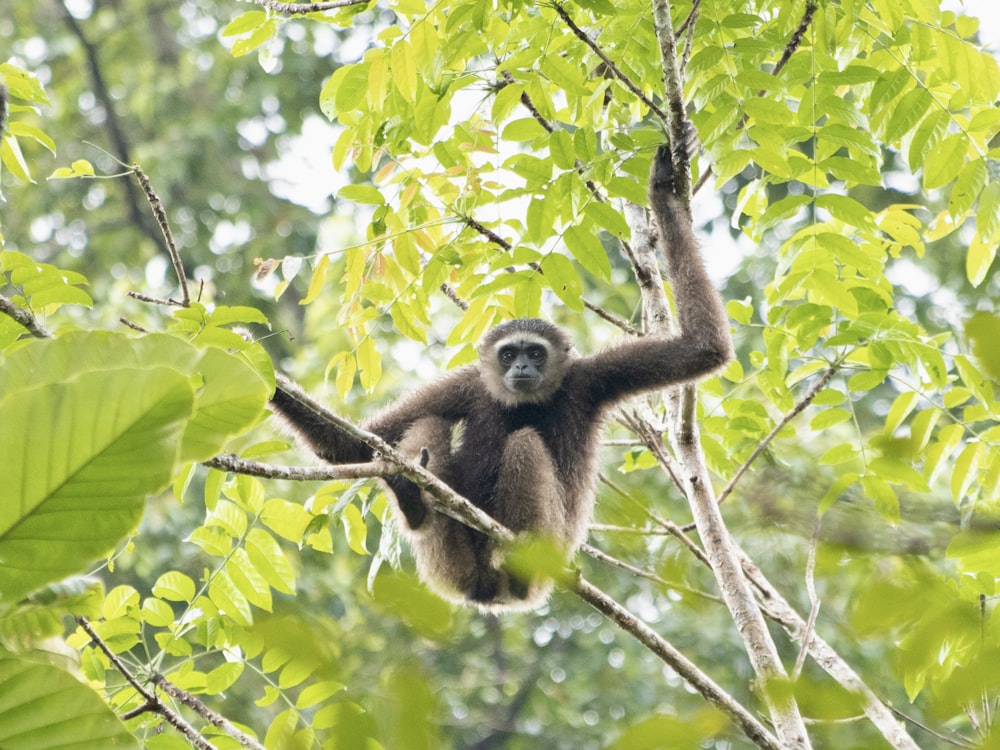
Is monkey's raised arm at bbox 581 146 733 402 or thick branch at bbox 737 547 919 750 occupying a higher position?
monkey's raised arm at bbox 581 146 733 402

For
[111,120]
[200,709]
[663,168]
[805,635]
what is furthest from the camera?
[111,120]

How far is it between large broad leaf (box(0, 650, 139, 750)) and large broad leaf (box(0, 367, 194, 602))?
0.11 m

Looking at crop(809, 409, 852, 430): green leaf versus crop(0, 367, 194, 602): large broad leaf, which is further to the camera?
crop(809, 409, 852, 430): green leaf

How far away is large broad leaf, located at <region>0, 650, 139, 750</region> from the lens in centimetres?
112

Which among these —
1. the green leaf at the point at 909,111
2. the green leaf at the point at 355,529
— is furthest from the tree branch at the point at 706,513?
the green leaf at the point at 355,529

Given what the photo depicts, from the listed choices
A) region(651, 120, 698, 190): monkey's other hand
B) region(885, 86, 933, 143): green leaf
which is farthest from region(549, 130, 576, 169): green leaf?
region(885, 86, 933, 143): green leaf

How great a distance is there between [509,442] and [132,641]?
7.03 ft

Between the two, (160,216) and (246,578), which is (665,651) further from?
(160,216)

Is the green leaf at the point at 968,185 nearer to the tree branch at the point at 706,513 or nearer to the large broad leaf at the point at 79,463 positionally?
the tree branch at the point at 706,513

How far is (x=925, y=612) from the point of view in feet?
3.17

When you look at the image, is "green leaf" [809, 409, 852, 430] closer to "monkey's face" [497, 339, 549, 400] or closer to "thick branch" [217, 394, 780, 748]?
"thick branch" [217, 394, 780, 748]

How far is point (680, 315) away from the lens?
4.76 metres

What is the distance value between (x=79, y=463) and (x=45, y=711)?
32 cm

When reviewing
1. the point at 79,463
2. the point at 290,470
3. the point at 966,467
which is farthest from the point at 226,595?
the point at 966,467
